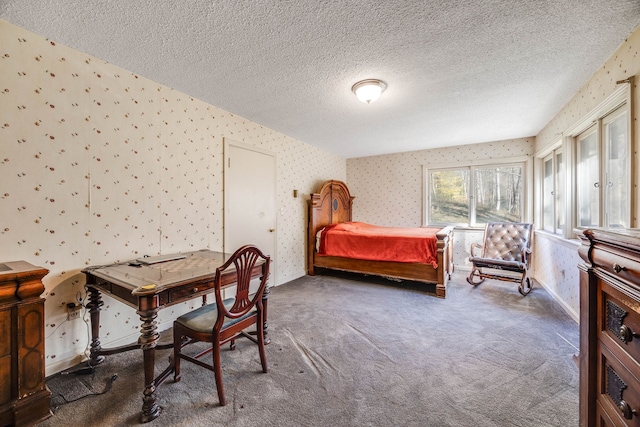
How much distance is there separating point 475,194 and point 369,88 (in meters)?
3.50

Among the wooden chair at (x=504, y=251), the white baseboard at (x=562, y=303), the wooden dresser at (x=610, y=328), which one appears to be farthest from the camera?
the wooden chair at (x=504, y=251)

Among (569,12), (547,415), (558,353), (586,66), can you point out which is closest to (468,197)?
(586,66)

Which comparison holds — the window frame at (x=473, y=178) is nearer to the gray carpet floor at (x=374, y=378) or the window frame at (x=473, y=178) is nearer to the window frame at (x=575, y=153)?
the window frame at (x=575, y=153)

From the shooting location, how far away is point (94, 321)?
1.92 metres

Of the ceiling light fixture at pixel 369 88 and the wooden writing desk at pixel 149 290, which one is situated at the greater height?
the ceiling light fixture at pixel 369 88

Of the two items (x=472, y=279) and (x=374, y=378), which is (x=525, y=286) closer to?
(x=472, y=279)

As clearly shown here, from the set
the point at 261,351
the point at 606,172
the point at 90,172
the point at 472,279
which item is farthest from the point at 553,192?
the point at 90,172

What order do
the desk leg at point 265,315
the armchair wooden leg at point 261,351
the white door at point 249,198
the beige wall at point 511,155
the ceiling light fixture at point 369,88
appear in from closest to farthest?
the armchair wooden leg at point 261,351
the beige wall at point 511,155
the desk leg at point 265,315
the ceiling light fixture at point 369,88
the white door at point 249,198

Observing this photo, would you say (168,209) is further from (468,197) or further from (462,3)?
(468,197)

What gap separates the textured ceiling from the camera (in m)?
1.53

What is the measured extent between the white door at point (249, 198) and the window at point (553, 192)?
3.63 meters

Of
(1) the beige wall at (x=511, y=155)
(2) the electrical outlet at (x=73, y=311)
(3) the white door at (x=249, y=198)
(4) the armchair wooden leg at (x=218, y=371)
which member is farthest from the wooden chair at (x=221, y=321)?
(1) the beige wall at (x=511, y=155)

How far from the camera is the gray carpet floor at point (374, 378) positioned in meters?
1.47

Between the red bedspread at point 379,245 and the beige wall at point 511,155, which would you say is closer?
the beige wall at point 511,155
